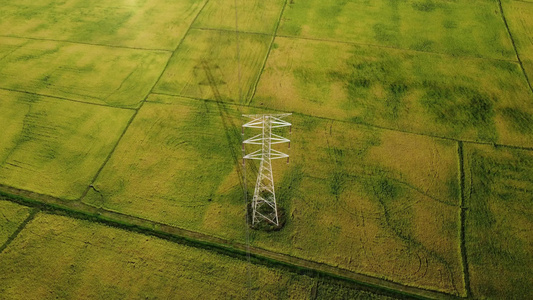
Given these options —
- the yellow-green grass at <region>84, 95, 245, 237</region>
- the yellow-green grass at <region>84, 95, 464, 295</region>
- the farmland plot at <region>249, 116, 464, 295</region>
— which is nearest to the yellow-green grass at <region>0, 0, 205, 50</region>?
the yellow-green grass at <region>84, 95, 245, 237</region>

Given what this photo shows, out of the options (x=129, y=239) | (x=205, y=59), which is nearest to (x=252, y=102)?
(x=205, y=59)

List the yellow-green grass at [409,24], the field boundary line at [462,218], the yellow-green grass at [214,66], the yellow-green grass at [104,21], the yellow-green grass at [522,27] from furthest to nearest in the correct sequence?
1. the yellow-green grass at [104,21]
2. the yellow-green grass at [409,24]
3. the yellow-green grass at [522,27]
4. the yellow-green grass at [214,66]
5. the field boundary line at [462,218]

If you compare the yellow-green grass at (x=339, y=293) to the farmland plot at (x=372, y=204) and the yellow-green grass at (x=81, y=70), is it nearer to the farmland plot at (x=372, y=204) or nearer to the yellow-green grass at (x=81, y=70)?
the farmland plot at (x=372, y=204)

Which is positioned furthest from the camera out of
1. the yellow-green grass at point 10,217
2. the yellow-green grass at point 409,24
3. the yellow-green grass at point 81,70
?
the yellow-green grass at point 409,24

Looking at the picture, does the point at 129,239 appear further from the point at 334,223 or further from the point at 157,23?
the point at 157,23

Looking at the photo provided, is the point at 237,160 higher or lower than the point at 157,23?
lower

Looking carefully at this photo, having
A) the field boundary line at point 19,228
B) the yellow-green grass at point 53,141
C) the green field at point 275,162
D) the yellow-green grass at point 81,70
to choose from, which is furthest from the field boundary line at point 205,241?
the yellow-green grass at point 81,70
